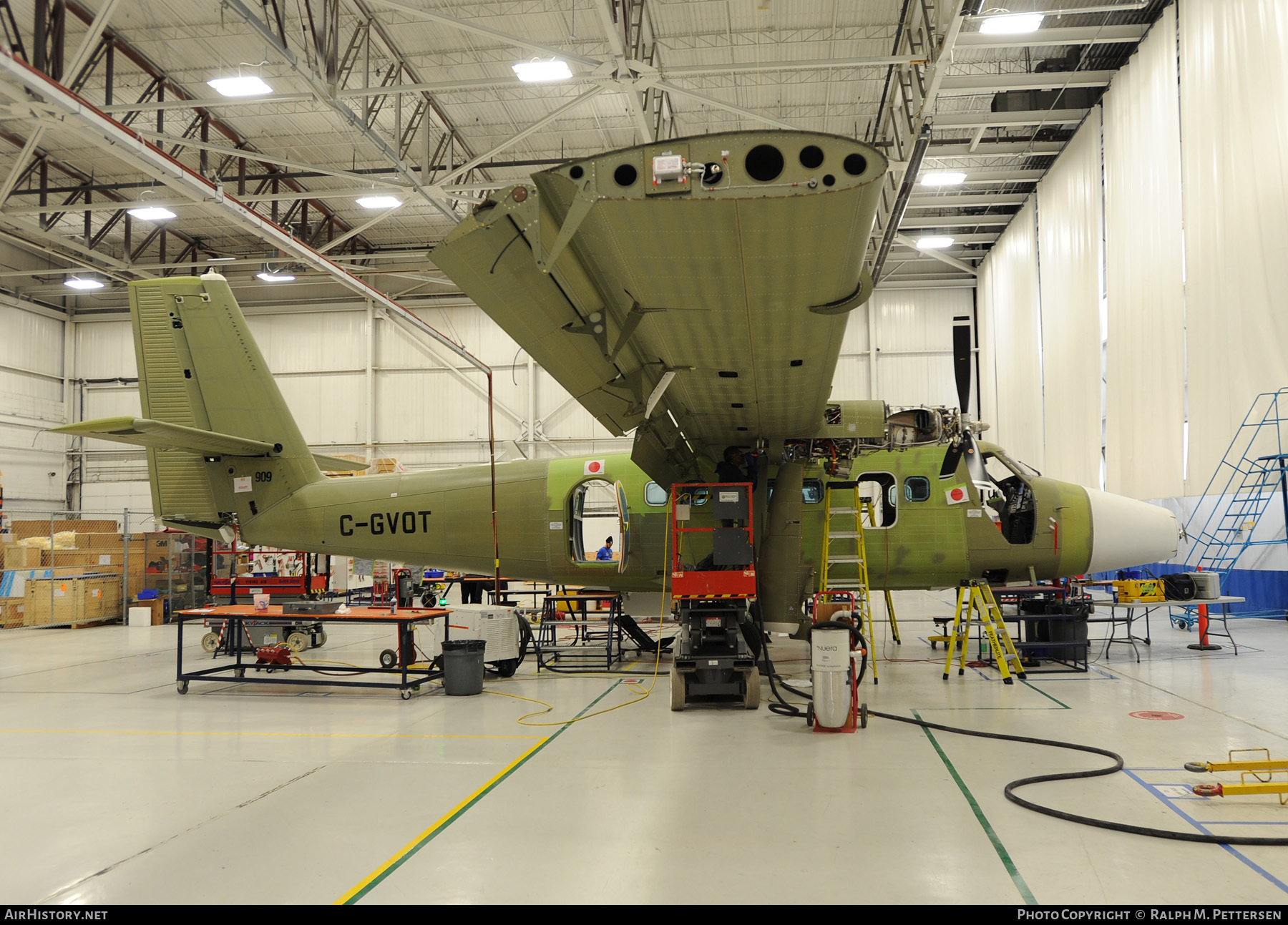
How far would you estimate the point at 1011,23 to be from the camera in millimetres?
15383

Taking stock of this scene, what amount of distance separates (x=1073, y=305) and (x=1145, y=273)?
432 centimetres

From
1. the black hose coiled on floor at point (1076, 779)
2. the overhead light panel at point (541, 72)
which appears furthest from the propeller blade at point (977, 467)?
the overhead light panel at point (541, 72)

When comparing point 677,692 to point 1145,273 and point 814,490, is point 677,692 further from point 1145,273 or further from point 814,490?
point 1145,273

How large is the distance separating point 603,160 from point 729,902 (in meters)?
3.72

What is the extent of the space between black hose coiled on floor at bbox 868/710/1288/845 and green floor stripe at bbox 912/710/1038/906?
27 centimetres

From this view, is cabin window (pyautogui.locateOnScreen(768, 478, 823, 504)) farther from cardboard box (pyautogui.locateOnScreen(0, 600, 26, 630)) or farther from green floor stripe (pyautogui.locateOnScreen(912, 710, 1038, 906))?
cardboard box (pyautogui.locateOnScreen(0, 600, 26, 630))

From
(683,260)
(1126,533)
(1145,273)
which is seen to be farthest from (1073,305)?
(683,260)

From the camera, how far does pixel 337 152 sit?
2327 cm

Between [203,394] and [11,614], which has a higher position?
[203,394]

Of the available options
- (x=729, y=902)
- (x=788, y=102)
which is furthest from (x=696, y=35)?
(x=729, y=902)

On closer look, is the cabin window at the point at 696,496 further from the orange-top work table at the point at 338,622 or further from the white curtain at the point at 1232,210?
the white curtain at the point at 1232,210

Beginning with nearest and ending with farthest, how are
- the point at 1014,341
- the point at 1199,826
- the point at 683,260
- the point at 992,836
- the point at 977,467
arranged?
the point at 683,260 → the point at 992,836 → the point at 1199,826 → the point at 977,467 → the point at 1014,341

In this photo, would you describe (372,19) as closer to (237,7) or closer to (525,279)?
(237,7)

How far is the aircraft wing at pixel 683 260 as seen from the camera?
375 centimetres
